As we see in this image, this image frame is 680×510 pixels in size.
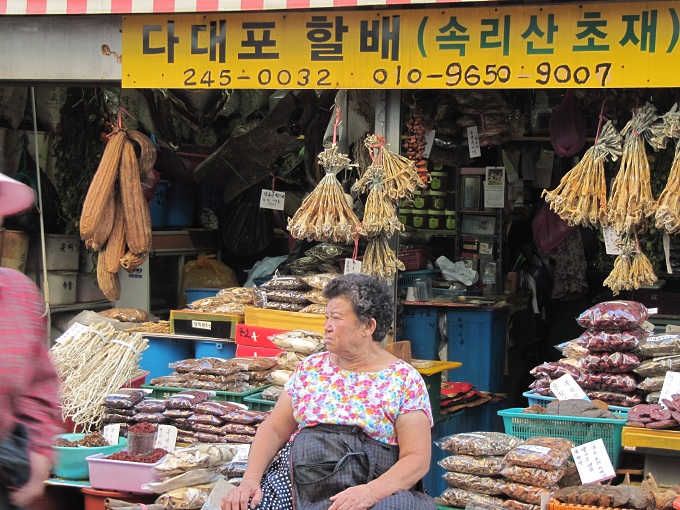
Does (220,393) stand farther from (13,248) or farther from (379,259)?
(13,248)

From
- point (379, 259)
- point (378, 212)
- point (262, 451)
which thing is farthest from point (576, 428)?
point (378, 212)

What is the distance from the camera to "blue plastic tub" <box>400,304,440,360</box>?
8.01 m

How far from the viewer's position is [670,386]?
4.87 meters

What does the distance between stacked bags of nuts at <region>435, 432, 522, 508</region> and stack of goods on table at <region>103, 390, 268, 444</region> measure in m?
1.15

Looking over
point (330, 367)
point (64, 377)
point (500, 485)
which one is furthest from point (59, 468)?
point (500, 485)

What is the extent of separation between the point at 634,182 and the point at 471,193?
368 cm

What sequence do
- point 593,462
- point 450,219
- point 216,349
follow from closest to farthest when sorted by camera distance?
point 593,462 → point 216,349 → point 450,219

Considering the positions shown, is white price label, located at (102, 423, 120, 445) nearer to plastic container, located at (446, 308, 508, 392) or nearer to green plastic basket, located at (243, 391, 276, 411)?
green plastic basket, located at (243, 391, 276, 411)

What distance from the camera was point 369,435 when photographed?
13.8 ft

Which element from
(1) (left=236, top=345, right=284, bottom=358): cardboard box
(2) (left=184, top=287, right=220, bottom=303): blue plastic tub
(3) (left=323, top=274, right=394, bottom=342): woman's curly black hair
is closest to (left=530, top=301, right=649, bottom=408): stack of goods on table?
(3) (left=323, top=274, right=394, bottom=342): woman's curly black hair

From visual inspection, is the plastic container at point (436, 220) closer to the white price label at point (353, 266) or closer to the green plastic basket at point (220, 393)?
the white price label at point (353, 266)

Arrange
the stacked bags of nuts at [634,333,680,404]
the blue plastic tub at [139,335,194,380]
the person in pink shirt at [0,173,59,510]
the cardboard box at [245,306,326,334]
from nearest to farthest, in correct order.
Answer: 1. the person in pink shirt at [0,173,59,510]
2. the stacked bags of nuts at [634,333,680,404]
3. the cardboard box at [245,306,326,334]
4. the blue plastic tub at [139,335,194,380]

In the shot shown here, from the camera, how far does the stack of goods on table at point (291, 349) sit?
230 inches

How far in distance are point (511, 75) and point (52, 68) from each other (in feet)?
10.4
